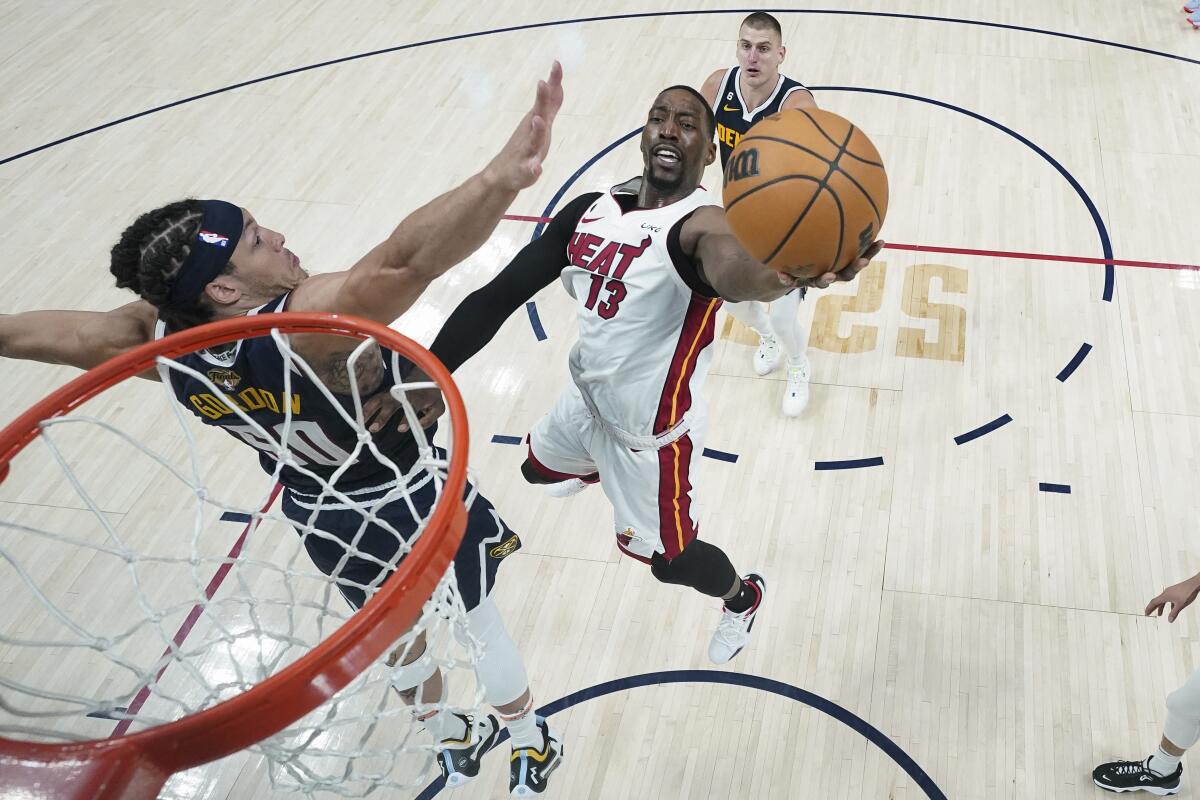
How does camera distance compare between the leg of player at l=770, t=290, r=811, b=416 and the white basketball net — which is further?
the leg of player at l=770, t=290, r=811, b=416

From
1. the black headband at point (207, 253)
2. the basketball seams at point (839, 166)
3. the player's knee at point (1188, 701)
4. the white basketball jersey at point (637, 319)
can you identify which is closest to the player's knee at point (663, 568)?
the white basketball jersey at point (637, 319)

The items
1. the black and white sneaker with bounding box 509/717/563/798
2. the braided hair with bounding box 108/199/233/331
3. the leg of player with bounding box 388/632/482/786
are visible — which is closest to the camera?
the braided hair with bounding box 108/199/233/331

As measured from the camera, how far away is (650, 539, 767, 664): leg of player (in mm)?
3812

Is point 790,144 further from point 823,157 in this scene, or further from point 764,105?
point 764,105

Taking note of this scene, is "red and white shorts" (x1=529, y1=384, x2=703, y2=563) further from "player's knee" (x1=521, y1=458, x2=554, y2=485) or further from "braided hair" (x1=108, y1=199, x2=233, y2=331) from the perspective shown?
"braided hair" (x1=108, y1=199, x2=233, y2=331)

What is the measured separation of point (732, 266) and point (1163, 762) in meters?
2.30

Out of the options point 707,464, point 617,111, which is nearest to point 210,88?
point 617,111

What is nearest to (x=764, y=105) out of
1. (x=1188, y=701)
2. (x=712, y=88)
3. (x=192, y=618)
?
(x=712, y=88)

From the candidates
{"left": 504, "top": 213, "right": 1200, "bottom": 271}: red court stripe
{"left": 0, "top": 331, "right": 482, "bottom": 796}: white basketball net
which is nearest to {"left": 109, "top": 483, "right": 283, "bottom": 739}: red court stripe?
{"left": 0, "top": 331, "right": 482, "bottom": 796}: white basketball net

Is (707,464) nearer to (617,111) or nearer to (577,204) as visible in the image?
(577,204)

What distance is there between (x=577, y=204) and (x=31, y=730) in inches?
94.5

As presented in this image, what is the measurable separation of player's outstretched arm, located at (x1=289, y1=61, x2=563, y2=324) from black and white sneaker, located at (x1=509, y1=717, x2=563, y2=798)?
186cm

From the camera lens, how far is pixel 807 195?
276 centimetres

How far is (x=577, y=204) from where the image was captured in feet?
12.3
